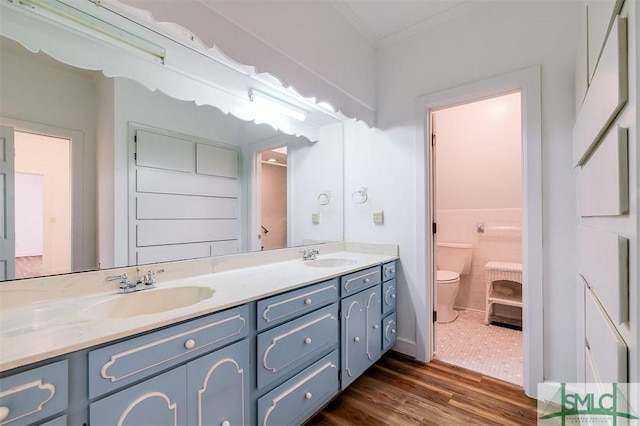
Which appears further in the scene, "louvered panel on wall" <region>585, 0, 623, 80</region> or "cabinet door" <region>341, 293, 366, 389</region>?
"cabinet door" <region>341, 293, 366, 389</region>

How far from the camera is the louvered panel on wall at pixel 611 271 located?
0.66 m

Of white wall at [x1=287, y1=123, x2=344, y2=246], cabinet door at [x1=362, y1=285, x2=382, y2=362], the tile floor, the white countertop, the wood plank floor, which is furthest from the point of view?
white wall at [x1=287, y1=123, x2=344, y2=246]

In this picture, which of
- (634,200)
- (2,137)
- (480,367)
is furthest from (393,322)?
(2,137)

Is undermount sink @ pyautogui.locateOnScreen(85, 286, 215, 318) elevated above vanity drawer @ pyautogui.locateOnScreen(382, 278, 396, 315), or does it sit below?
above

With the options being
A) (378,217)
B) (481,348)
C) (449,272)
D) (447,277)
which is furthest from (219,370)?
(449,272)

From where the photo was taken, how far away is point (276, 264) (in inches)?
78.4

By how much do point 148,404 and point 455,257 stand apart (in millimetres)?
3140

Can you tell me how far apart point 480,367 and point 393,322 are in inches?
26.9

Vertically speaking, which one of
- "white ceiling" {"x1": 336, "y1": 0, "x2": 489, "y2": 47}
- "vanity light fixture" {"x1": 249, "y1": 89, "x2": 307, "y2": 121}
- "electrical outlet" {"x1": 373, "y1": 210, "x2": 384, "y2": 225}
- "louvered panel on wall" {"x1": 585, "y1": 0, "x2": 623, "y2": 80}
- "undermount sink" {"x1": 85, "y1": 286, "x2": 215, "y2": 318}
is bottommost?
"undermount sink" {"x1": 85, "y1": 286, "x2": 215, "y2": 318}

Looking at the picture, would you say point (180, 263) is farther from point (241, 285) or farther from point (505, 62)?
point (505, 62)

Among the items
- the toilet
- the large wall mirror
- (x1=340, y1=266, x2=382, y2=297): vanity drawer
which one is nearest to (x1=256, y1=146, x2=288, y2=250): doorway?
the large wall mirror

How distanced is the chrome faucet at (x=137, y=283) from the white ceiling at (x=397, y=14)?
82.7 inches

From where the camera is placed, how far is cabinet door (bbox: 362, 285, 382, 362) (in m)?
1.90

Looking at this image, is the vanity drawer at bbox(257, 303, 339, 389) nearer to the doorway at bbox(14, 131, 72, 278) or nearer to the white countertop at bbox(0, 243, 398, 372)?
the white countertop at bbox(0, 243, 398, 372)
